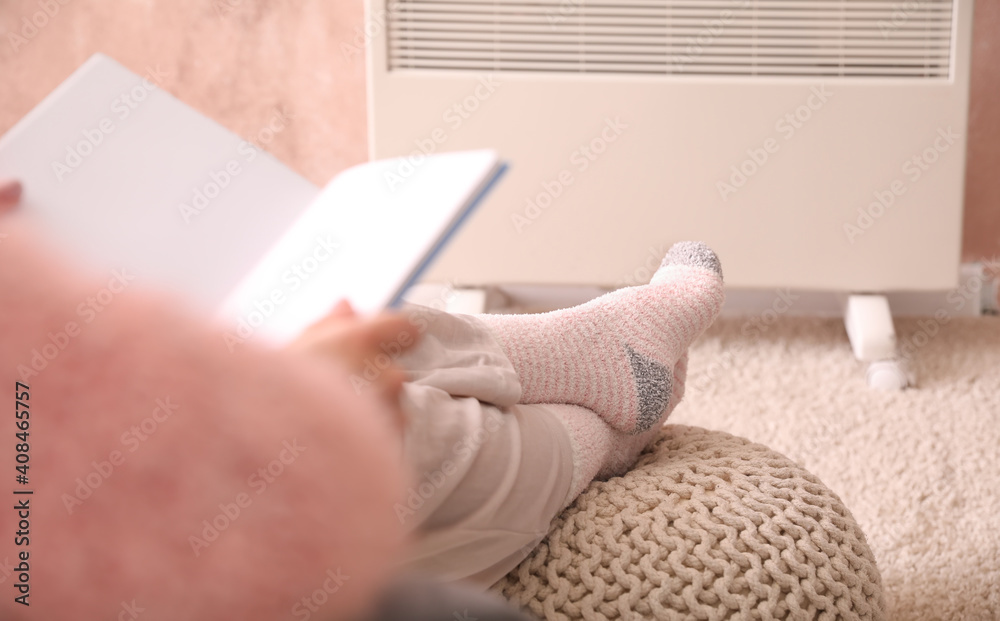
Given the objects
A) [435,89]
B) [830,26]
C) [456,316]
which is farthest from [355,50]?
[456,316]

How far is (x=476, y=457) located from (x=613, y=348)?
23 cm

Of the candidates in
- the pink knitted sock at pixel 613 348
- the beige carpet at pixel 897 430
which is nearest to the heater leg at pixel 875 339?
the beige carpet at pixel 897 430

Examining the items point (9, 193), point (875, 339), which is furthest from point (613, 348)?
point (875, 339)

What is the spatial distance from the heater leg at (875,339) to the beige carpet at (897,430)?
0.02m

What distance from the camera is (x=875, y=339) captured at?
1166 mm

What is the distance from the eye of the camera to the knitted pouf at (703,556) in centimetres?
47

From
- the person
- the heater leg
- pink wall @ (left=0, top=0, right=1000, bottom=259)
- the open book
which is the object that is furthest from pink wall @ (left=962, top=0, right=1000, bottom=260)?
the person

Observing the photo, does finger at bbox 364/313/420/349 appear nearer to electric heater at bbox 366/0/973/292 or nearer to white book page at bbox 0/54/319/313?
white book page at bbox 0/54/319/313

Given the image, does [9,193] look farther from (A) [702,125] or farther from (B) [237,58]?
(B) [237,58]

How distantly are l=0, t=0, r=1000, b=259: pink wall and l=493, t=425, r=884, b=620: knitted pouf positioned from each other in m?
1.21

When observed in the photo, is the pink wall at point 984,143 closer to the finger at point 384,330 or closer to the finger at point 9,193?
the finger at point 384,330

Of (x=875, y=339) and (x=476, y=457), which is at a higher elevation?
(x=476, y=457)

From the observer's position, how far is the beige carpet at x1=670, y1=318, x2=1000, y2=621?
0.68m

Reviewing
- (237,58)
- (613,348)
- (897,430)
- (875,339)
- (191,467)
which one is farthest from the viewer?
(237,58)
